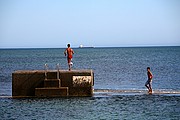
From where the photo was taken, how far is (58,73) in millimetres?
27141

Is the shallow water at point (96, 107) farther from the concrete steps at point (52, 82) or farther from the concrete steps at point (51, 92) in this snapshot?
the concrete steps at point (52, 82)

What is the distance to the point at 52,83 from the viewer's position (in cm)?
2695

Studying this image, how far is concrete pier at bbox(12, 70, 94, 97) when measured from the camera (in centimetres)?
2709

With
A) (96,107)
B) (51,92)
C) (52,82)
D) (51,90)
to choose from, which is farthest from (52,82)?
(96,107)

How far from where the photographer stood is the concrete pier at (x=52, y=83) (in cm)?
2709

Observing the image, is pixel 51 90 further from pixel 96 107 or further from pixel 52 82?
pixel 96 107

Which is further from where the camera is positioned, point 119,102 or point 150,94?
point 150,94

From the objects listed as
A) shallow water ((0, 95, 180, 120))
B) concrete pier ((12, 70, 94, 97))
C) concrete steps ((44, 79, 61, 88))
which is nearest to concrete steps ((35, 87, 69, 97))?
concrete pier ((12, 70, 94, 97))

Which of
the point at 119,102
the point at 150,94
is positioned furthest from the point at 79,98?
the point at 150,94

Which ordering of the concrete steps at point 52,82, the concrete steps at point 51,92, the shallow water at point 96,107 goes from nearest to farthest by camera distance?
1. the shallow water at point 96,107
2. the concrete steps at point 52,82
3. the concrete steps at point 51,92

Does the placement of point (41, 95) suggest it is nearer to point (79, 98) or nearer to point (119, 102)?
point (79, 98)

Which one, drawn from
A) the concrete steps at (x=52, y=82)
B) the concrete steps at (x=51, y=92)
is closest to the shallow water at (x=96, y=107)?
the concrete steps at (x=51, y=92)

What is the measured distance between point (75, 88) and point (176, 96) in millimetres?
6096

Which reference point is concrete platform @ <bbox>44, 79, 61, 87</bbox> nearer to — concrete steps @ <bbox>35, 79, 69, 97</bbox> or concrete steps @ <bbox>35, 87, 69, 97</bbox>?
concrete steps @ <bbox>35, 79, 69, 97</bbox>
